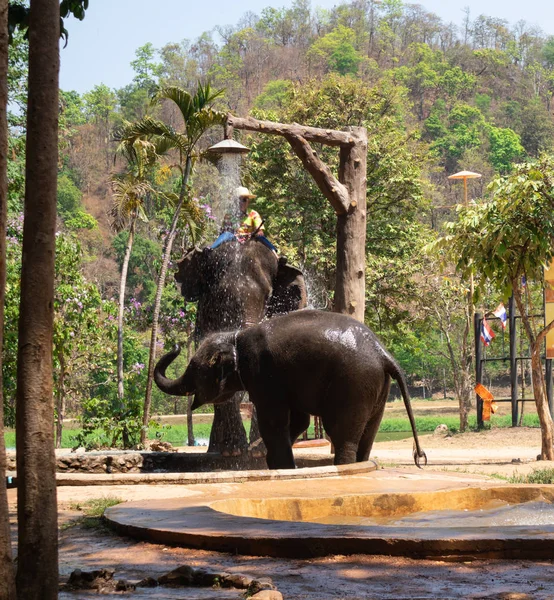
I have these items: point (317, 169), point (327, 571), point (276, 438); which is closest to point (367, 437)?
point (276, 438)

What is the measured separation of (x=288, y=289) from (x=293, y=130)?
220cm

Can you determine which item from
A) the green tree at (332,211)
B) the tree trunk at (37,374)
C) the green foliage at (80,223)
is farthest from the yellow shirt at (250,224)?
the green foliage at (80,223)

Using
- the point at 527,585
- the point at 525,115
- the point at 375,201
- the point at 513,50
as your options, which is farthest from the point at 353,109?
the point at 513,50

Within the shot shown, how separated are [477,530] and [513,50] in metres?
137

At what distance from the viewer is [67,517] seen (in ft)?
20.6

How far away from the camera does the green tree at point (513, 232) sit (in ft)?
45.0

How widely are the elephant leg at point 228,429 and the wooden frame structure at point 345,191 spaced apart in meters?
2.14

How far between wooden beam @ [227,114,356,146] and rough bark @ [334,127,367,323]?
0.39 feet

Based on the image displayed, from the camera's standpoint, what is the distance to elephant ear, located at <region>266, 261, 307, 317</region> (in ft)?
36.0

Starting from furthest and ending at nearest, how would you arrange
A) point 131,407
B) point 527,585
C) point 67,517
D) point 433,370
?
point 433,370, point 131,407, point 67,517, point 527,585

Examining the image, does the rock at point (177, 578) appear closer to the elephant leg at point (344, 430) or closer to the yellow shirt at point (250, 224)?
the elephant leg at point (344, 430)

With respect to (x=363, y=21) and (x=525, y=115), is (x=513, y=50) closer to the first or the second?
(x=363, y=21)

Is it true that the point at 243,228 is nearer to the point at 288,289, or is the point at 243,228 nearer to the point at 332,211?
the point at 288,289

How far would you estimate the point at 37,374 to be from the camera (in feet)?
11.3
